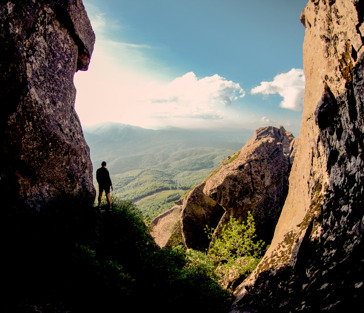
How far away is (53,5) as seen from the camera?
1175cm

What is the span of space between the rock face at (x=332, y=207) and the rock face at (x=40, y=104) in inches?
543

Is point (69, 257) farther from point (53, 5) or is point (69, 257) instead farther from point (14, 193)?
point (53, 5)

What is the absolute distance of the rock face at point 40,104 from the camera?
353 inches

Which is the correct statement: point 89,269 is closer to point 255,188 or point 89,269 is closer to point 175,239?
point 255,188

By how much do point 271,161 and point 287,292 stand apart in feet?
55.8

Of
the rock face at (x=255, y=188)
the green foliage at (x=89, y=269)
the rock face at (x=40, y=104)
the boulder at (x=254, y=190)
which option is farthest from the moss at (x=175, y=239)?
→ the rock face at (x=40, y=104)

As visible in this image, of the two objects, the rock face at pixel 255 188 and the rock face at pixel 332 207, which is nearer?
the rock face at pixel 332 207

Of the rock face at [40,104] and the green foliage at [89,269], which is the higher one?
Result: the rock face at [40,104]

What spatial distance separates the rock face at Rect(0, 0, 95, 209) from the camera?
8.96 metres

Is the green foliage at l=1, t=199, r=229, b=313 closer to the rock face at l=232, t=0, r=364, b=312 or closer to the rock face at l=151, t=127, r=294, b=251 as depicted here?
the rock face at l=232, t=0, r=364, b=312

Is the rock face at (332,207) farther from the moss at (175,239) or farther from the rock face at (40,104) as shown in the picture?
the moss at (175,239)

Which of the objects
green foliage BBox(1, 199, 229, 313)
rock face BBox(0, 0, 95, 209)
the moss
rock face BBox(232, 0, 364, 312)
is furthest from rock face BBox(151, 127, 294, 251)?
rock face BBox(0, 0, 95, 209)

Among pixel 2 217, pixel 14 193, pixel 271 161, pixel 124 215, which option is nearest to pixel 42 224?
pixel 2 217

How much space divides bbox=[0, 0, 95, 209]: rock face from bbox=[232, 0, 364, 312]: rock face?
1380cm
